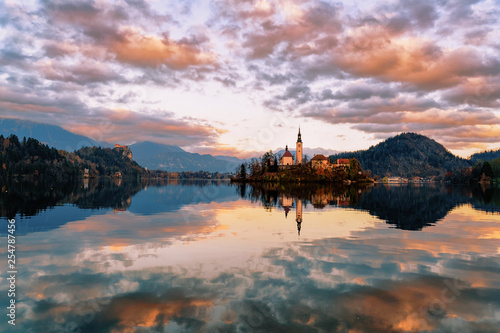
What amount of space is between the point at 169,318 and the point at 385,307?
9.13 meters

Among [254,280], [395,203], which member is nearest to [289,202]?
[395,203]

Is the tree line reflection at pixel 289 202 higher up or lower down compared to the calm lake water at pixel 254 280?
lower down

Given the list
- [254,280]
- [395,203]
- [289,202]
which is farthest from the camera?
[395,203]

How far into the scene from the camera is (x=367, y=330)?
11.3 meters

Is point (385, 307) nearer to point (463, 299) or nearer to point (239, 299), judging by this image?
point (463, 299)

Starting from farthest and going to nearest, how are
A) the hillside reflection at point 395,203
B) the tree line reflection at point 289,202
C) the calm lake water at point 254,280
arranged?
the tree line reflection at point 289,202, the hillside reflection at point 395,203, the calm lake water at point 254,280

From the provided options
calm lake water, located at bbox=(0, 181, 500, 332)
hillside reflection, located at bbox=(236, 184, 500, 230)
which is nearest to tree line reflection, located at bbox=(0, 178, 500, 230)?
hillside reflection, located at bbox=(236, 184, 500, 230)

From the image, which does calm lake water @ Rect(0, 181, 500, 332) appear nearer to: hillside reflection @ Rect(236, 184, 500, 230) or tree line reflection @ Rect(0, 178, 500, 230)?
hillside reflection @ Rect(236, 184, 500, 230)

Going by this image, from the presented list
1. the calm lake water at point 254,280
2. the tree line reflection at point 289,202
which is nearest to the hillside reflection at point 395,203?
the tree line reflection at point 289,202

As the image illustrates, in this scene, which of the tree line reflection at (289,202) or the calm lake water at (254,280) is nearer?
the calm lake water at (254,280)

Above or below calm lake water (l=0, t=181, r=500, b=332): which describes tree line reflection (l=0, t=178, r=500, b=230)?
below

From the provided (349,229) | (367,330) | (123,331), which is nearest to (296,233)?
(349,229)

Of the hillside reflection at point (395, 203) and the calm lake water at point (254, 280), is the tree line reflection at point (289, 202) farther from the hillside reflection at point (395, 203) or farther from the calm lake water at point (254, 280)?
the calm lake water at point (254, 280)

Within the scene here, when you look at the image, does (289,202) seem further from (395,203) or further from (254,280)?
(254,280)
